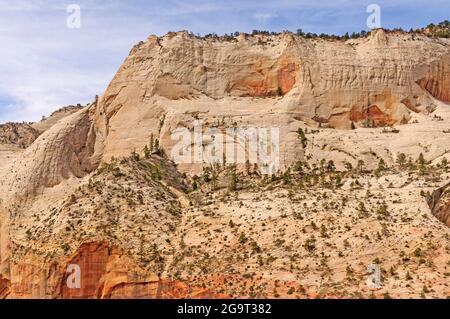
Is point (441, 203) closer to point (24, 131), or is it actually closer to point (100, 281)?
point (100, 281)

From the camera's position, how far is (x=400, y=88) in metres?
54.8

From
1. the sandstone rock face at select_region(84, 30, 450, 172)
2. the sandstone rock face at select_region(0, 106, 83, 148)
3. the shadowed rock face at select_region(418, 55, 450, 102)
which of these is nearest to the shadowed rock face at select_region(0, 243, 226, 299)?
the sandstone rock face at select_region(84, 30, 450, 172)

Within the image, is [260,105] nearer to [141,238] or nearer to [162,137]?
[162,137]

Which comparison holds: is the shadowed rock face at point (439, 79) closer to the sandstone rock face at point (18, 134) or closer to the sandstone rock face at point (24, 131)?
the sandstone rock face at point (24, 131)

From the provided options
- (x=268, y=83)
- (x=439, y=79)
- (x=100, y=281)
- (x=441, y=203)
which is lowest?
(x=100, y=281)

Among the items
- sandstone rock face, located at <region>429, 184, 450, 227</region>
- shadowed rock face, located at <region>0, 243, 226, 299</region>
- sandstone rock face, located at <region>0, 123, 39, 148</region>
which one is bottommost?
shadowed rock face, located at <region>0, 243, 226, 299</region>

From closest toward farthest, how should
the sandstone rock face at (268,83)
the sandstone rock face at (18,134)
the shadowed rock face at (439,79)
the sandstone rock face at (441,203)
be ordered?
the sandstone rock face at (441,203) → the sandstone rock face at (268,83) → the shadowed rock face at (439,79) → the sandstone rock face at (18,134)

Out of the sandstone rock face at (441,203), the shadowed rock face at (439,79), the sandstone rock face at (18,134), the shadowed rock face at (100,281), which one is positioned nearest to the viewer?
the shadowed rock face at (100,281)

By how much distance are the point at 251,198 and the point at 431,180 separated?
8.59 metres

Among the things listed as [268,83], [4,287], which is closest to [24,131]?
[268,83]

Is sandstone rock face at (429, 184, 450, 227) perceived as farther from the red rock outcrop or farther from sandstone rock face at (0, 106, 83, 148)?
sandstone rock face at (0, 106, 83, 148)

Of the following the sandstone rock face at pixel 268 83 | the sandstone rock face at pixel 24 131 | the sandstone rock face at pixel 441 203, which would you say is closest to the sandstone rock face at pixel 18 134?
the sandstone rock face at pixel 24 131

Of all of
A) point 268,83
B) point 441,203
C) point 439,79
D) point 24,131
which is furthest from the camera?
point 24,131

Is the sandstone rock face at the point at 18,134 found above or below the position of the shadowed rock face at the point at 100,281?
above
